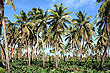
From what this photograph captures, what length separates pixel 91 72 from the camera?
1827 centimetres

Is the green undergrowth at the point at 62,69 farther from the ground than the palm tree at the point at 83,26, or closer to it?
closer to it

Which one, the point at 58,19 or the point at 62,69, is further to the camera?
the point at 58,19

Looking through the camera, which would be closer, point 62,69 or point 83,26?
point 62,69

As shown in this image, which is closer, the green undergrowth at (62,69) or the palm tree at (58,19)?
the green undergrowth at (62,69)

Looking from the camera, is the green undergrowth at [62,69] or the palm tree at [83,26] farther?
the palm tree at [83,26]

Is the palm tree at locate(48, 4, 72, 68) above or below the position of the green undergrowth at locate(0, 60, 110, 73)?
above

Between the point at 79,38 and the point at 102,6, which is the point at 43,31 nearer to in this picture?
the point at 79,38

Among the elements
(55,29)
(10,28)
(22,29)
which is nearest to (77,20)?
(55,29)

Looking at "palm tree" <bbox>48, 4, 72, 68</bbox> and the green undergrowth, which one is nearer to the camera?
the green undergrowth

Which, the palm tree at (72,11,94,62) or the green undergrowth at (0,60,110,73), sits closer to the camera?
the green undergrowth at (0,60,110,73)

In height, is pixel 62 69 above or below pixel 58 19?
below

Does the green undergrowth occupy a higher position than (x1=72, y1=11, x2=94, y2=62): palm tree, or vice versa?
(x1=72, y1=11, x2=94, y2=62): palm tree

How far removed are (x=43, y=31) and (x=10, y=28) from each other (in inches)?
384

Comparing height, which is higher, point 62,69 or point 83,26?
point 83,26
